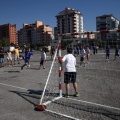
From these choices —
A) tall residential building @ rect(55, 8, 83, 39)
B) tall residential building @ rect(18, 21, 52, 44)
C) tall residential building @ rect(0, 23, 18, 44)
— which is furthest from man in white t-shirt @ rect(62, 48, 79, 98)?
tall residential building @ rect(0, 23, 18, 44)

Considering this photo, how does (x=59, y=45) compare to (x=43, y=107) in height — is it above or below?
above

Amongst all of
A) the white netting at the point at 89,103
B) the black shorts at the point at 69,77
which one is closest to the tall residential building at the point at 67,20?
the white netting at the point at 89,103

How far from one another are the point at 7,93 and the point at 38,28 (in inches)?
5909

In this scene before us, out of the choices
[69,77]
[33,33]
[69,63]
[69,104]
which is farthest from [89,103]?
[33,33]

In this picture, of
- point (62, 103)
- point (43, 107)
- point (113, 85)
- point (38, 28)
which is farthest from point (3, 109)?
point (38, 28)

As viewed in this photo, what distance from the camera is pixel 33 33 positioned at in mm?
160250

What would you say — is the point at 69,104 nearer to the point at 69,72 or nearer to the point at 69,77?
the point at 69,77

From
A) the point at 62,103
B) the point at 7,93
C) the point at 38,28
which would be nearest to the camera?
the point at 62,103

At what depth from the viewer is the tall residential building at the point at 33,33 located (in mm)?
153025

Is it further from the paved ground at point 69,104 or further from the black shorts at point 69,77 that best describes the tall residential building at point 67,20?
the black shorts at point 69,77

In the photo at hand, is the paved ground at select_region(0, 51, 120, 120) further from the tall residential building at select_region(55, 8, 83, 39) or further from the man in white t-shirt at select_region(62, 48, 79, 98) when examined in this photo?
the tall residential building at select_region(55, 8, 83, 39)

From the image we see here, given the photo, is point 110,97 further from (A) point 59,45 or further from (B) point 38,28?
(B) point 38,28

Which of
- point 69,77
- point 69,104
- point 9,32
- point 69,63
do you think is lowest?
point 69,104

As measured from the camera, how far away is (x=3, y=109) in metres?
6.31
